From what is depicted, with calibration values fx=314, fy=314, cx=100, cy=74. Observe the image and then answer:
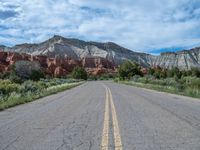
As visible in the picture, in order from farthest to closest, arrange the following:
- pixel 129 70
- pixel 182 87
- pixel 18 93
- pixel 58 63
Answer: pixel 58 63, pixel 129 70, pixel 182 87, pixel 18 93

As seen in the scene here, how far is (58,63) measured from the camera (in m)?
162

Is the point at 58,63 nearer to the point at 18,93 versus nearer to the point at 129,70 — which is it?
the point at 129,70

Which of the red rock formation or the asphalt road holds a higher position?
the red rock formation

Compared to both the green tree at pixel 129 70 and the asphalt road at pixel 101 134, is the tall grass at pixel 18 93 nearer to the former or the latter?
the asphalt road at pixel 101 134

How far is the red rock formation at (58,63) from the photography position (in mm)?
146625

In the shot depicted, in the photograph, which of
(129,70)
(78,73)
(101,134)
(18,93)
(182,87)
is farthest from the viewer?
(78,73)

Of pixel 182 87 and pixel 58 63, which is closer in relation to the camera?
pixel 182 87

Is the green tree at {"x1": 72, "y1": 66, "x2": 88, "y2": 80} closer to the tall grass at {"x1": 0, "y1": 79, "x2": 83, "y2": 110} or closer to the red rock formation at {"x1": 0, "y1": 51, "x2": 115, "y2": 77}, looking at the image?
the red rock formation at {"x1": 0, "y1": 51, "x2": 115, "y2": 77}

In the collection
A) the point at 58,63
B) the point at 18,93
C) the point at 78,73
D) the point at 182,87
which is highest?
the point at 58,63

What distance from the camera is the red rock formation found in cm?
14662

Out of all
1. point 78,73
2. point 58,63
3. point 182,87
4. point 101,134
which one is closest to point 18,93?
point 101,134

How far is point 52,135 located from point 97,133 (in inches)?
43.4

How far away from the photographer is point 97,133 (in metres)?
7.79

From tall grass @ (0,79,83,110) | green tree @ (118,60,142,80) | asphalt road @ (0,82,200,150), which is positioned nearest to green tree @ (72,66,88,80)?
green tree @ (118,60,142,80)
